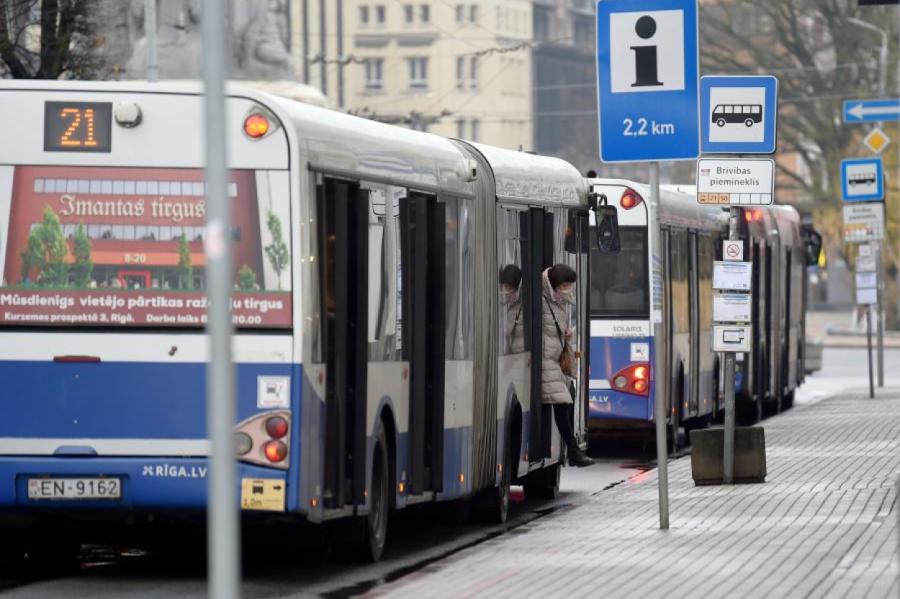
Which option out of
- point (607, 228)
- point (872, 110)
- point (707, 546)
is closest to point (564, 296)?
point (607, 228)

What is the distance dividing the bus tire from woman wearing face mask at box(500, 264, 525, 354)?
3.03 m

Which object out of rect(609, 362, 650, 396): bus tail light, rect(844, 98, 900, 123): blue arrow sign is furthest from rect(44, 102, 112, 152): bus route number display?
rect(844, 98, 900, 123): blue arrow sign

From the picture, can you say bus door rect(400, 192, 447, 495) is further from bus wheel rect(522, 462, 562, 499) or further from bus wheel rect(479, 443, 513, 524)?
bus wheel rect(522, 462, 562, 499)

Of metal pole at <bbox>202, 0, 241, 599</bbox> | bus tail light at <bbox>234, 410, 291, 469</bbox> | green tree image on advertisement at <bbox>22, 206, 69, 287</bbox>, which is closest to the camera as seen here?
metal pole at <bbox>202, 0, 241, 599</bbox>

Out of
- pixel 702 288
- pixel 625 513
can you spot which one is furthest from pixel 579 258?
pixel 702 288

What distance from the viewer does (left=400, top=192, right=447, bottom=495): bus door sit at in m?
13.9

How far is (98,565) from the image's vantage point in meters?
13.5

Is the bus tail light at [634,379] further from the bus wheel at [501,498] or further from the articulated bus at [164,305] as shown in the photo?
the articulated bus at [164,305]

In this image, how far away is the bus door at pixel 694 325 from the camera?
2592 cm

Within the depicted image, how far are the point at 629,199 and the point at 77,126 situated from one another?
11.5 metres

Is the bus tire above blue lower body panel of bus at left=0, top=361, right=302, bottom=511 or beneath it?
beneath

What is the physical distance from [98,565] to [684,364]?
1267 cm

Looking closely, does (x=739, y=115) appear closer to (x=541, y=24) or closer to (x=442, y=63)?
(x=442, y=63)

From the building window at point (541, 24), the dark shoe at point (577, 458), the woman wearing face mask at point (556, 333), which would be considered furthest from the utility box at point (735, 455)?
the building window at point (541, 24)
